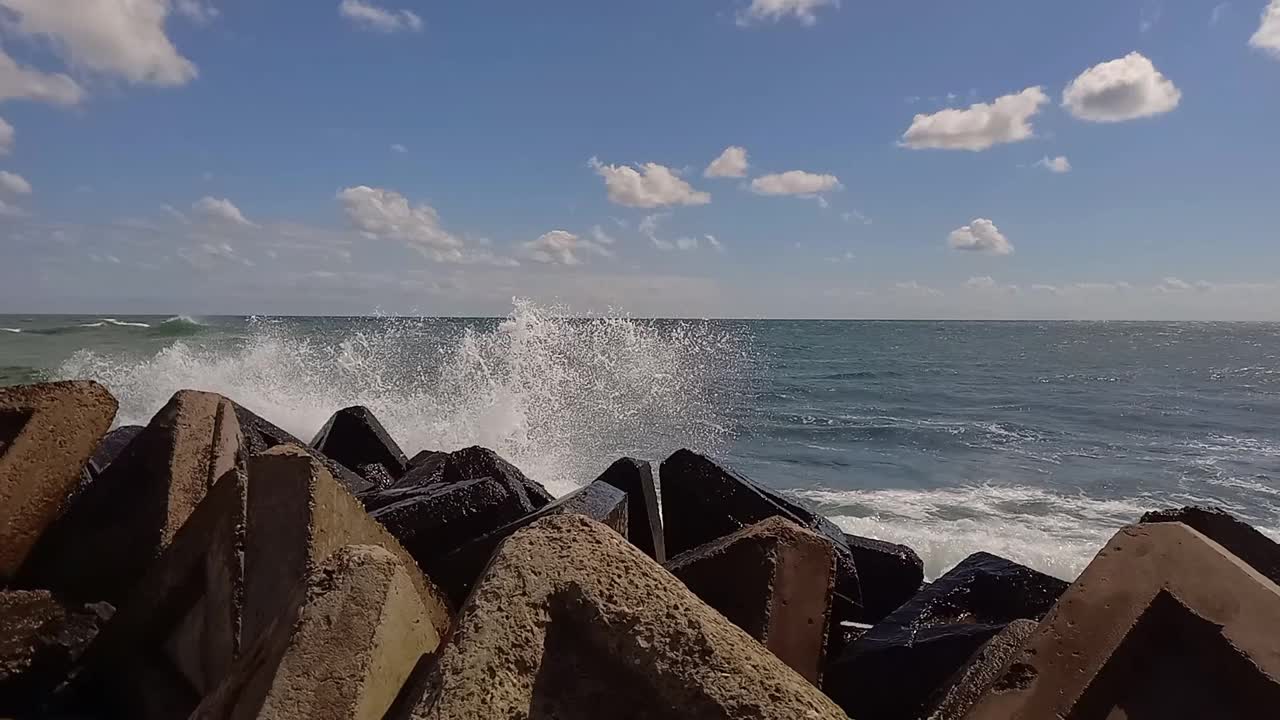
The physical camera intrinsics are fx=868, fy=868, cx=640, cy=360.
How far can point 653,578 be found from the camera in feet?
5.23

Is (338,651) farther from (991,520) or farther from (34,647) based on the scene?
(991,520)

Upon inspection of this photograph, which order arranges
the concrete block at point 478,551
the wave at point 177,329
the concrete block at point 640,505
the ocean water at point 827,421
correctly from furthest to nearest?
the wave at point 177,329, the ocean water at point 827,421, the concrete block at point 640,505, the concrete block at point 478,551

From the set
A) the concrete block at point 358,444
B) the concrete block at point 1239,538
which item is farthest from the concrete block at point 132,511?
the concrete block at point 1239,538

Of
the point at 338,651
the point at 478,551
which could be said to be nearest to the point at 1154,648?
the point at 338,651

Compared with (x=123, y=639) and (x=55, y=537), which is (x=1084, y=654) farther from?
(x=55, y=537)

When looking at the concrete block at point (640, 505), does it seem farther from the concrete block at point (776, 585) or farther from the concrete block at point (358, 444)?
the concrete block at point (358, 444)

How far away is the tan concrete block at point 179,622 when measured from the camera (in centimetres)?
225

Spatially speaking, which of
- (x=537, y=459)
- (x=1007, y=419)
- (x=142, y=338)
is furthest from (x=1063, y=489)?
(x=142, y=338)

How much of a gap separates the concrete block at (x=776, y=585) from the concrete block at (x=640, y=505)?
3.27ft

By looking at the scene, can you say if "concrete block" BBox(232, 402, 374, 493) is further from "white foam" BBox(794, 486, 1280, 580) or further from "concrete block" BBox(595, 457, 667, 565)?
"white foam" BBox(794, 486, 1280, 580)

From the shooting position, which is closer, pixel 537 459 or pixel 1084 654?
pixel 1084 654

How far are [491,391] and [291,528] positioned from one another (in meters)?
11.8

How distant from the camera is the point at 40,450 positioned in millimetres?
2891

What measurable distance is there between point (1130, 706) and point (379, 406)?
11.7 m
